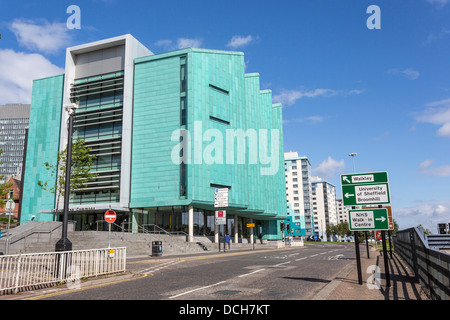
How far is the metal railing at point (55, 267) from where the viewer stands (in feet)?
31.3

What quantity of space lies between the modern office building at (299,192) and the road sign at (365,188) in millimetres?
135067

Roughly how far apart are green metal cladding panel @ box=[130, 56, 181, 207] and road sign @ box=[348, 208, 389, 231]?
39.2 metres

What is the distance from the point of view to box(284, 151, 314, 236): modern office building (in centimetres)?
14550

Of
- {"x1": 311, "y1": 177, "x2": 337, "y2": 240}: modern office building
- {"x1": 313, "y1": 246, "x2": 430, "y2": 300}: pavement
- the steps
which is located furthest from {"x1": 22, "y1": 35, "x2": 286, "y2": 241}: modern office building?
{"x1": 311, "y1": 177, "x2": 337, "y2": 240}: modern office building

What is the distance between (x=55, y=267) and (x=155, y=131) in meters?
41.5

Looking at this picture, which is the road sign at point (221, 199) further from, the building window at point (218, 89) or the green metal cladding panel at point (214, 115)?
the building window at point (218, 89)

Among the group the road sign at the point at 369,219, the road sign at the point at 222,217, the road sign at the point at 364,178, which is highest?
the road sign at the point at 364,178

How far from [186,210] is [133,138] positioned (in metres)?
13.5

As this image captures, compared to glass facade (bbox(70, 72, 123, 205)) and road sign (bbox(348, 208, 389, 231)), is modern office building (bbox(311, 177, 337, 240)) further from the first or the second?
road sign (bbox(348, 208, 389, 231))

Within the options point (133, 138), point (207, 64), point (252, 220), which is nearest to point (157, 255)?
point (133, 138)

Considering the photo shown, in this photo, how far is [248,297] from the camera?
28.7ft

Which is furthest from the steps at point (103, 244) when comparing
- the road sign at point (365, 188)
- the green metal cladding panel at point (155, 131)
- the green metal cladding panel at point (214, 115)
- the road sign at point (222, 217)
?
the road sign at point (365, 188)

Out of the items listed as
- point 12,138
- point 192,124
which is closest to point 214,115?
point 192,124
